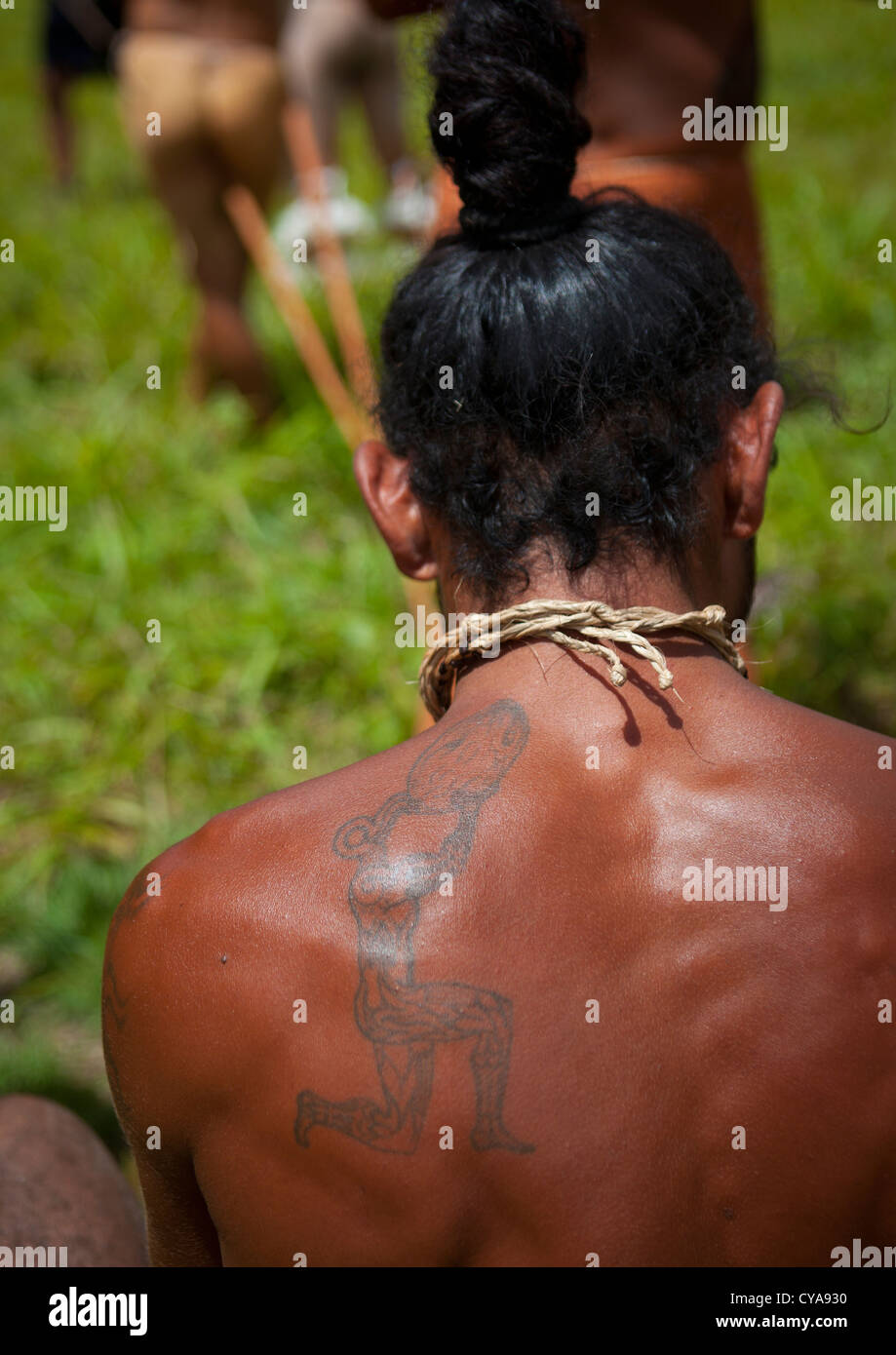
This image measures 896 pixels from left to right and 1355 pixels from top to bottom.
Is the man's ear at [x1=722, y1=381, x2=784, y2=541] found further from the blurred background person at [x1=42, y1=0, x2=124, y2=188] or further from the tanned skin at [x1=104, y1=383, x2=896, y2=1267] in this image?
the blurred background person at [x1=42, y1=0, x2=124, y2=188]

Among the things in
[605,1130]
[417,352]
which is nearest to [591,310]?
[417,352]

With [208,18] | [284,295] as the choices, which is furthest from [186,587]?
[208,18]

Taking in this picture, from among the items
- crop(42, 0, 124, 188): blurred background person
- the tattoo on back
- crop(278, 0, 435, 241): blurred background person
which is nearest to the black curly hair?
the tattoo on back

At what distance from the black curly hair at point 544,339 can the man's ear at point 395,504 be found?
37 mm

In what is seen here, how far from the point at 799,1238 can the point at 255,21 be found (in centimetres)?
428

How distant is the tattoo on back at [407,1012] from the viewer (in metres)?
1.21

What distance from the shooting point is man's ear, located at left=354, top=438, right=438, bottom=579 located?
1655 millimetres

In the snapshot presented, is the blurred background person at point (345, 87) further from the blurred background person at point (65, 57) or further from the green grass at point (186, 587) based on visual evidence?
the blurred background person at point (65, 57)

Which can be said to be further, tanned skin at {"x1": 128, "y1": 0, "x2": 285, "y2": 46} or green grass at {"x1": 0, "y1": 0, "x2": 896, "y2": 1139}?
tanned skin at {"x1": 128, "y1": 0, "x2": 285, "y2": 46}

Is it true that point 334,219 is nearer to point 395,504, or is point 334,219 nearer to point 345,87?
point 345,87

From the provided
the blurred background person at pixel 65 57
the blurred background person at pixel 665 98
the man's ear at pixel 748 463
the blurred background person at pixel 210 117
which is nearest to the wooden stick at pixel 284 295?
the blurred background person at pixel 210 117

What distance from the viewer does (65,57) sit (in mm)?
8062

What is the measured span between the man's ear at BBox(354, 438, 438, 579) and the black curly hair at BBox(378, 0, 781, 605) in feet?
0.12

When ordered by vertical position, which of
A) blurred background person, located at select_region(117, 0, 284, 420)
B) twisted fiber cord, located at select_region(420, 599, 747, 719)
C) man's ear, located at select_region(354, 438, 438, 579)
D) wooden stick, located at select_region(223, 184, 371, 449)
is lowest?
twisted fiber cord, located at select_region(420, 599, 747, 719)
